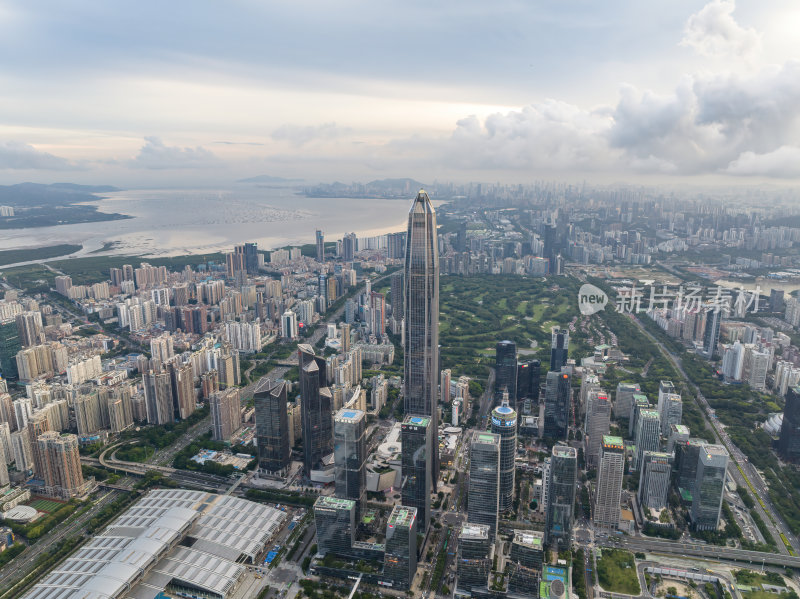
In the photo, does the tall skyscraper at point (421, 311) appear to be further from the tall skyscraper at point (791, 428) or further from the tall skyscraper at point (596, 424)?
the tall skyscraper at point (791, 428)

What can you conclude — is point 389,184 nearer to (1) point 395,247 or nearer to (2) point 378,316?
(1) point 395,247

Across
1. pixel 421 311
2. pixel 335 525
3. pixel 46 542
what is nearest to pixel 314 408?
pixel 335 525

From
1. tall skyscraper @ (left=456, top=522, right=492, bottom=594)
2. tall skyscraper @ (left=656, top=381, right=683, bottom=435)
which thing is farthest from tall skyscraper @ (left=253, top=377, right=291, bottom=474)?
tall skyscraper @ (left=656, top=381, right=683, bottom=435)

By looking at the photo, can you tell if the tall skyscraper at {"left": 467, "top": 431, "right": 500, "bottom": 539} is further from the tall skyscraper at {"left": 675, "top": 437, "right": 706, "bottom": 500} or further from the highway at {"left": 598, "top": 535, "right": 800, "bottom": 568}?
the tall skyscraper at {"left": 675, "top": 437, "right": 706, "bottom": 500}

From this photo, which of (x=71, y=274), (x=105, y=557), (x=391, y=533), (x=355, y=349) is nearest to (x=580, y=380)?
(x=355, y=349)

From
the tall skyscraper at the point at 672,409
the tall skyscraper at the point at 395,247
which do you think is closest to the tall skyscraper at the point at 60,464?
the tall skyscraper at the point at 672,409

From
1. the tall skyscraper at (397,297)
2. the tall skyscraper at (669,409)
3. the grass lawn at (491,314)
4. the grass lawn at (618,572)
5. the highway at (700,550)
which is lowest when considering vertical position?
the highway at (700,550)
